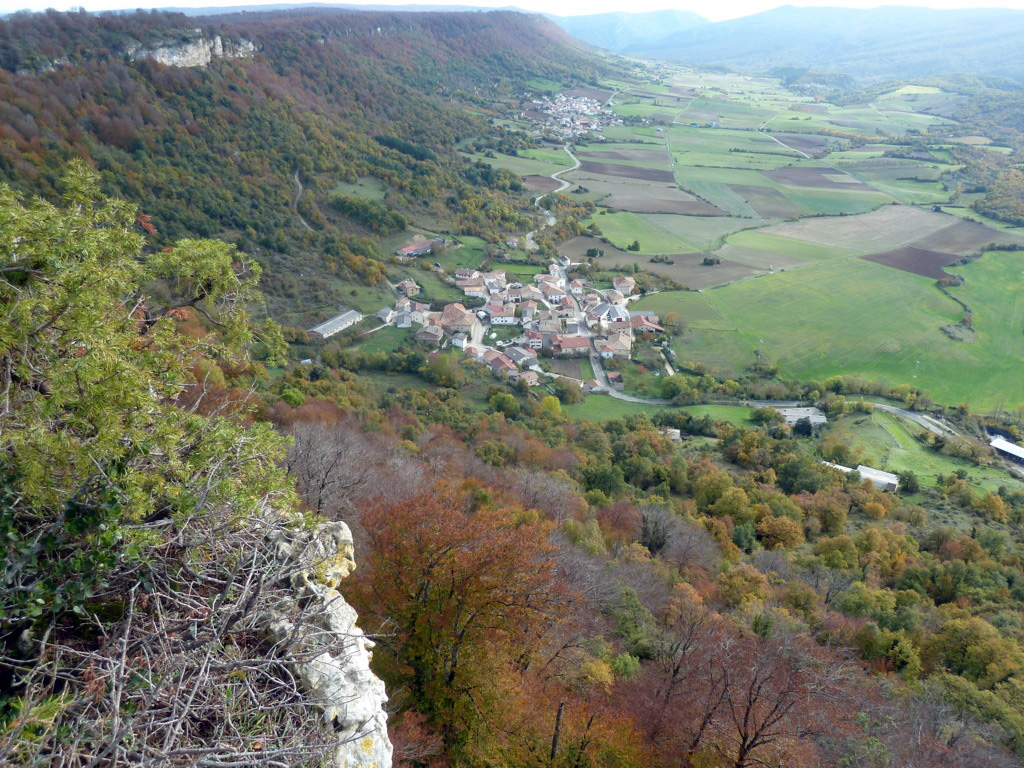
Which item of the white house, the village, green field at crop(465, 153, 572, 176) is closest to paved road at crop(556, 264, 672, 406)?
the village

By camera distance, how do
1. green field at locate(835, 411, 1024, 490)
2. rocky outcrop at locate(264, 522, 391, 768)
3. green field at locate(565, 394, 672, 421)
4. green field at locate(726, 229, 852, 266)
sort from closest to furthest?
1. rocky outcrop at locate(264, 522, 391, 768)
2. green field at locate(835, 411, 1024, 490)
3. green field at locate(565, 394, 672, 421)
4. green field at locate(726, 229, 852, 266)

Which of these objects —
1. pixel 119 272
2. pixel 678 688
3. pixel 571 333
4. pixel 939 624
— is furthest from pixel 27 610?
pixel 571 333

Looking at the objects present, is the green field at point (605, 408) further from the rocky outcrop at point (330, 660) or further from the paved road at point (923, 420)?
the rocky outcrop at point (330, 660)

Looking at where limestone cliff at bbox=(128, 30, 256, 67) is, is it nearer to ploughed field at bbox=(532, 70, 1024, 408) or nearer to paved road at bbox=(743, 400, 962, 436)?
ploughed field at bbox=(532, 70, 1024, 408)

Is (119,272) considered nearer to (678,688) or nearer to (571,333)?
(678,688)

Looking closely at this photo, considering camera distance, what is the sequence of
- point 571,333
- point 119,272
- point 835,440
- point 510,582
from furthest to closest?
point 571,333
point 835,440
point 510,582
point 119,272

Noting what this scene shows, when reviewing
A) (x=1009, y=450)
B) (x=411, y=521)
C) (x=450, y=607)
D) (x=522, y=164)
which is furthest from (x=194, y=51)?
(x=1009, y=450)

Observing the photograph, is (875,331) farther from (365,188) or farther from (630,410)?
(365,188)
